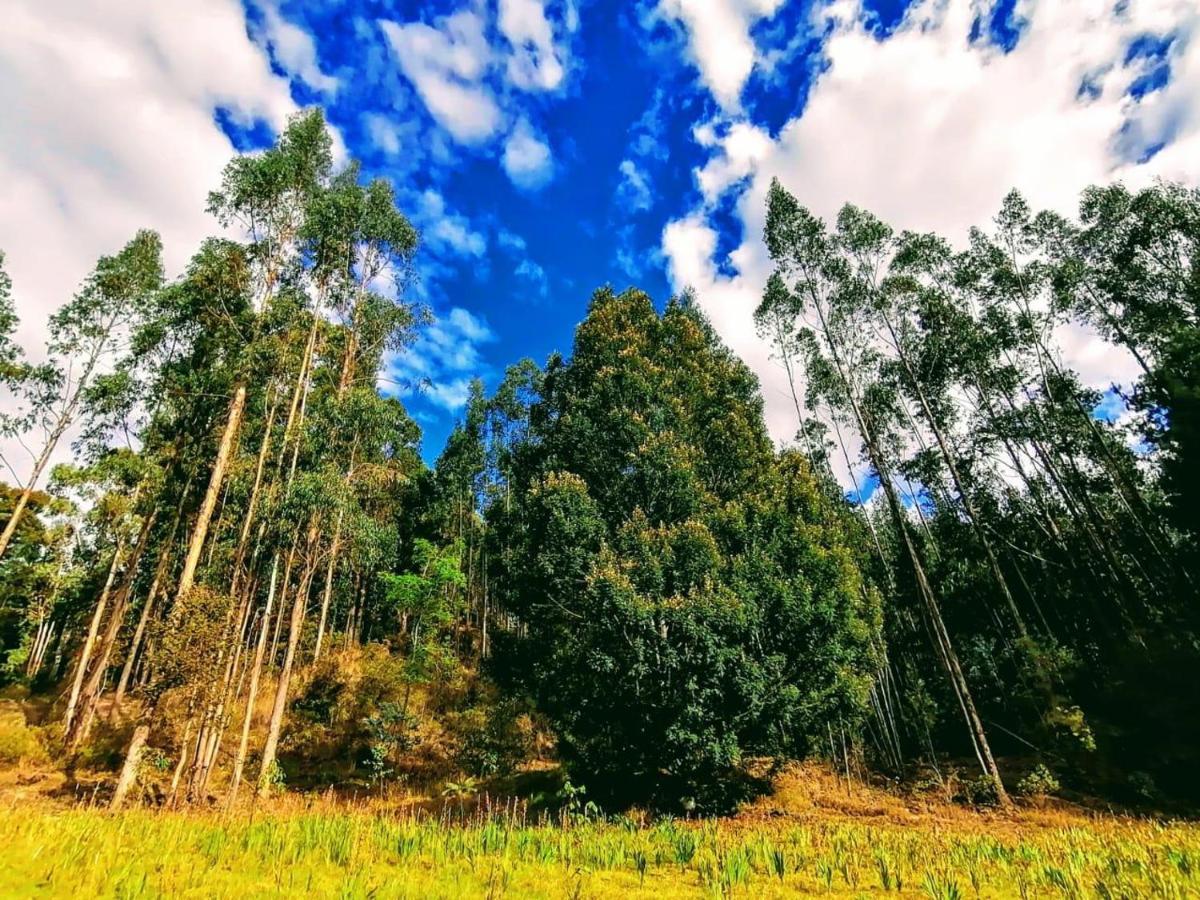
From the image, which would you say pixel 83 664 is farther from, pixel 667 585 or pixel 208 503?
pixel 667 585

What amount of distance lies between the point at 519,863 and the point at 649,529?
23.5 feet

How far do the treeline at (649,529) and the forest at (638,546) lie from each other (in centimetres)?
11

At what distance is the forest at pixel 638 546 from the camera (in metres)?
11.8

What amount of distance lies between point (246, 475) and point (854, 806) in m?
20.8

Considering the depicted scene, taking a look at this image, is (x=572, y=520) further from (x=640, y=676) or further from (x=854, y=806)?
(x=854, y=806)

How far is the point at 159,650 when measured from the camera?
38.8 ft

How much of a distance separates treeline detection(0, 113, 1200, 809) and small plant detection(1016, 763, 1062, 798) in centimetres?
105

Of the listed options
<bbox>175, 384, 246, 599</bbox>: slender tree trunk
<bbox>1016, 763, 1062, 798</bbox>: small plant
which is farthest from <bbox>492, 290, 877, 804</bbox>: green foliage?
<bbox>175, 384, 246, 599</bbox>: slender tree trunk

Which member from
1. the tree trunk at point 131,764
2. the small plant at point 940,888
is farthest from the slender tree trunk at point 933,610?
the tree trunk at point 131,764

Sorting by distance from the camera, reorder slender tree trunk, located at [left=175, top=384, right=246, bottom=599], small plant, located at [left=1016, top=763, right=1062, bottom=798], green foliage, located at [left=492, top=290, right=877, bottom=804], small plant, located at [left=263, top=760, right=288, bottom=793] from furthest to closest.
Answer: small plant, located at [left=1016, top=763, right=1062, bottom=798] → small plant, located at [left=263, top=760, right=288, bottom=793] → slender tree trunk, located at [left=175, top=384, right=246, bottom=599] → green foliage, located at [left=492, top=290, right=877, bottom=804]

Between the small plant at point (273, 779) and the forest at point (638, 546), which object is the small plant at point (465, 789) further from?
the small plant at point (273, 779)

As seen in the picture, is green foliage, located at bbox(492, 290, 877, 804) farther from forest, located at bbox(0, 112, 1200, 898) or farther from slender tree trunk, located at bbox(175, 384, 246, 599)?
slender tree trunk, located at bbox(175, 384, 246, 599)

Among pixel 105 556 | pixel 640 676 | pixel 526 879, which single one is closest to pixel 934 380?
pixel 640 676

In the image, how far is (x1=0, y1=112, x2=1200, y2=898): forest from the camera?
11766 mm
